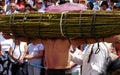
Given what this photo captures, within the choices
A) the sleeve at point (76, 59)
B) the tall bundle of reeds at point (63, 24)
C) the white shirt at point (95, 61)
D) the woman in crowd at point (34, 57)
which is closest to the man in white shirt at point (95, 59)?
the white shirt at point (95, 61)

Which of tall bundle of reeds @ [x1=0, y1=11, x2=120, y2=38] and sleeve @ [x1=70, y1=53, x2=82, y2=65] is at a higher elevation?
tall bundle of reeds @ [x1=0, y1=11, x2=120, y2=38]

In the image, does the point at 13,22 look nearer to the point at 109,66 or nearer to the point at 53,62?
the point at 53,62

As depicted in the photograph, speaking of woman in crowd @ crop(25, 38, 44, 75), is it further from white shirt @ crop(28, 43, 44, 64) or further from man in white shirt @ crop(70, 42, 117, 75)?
man in white shirt @ crop(70, 42, 117, 75)

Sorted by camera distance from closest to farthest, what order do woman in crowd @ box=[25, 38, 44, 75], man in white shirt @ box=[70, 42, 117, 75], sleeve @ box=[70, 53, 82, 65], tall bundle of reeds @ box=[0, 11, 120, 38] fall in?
tall bundle of reeds @ box=[0, 11, 120, 38], man in white shirt @ box=[70, 42, 117, 75], sleeve @ box=[70, 53, 82, 65], woman in crowd @ box=[25, 38, 44, 75]

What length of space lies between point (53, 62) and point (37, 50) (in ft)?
8.84

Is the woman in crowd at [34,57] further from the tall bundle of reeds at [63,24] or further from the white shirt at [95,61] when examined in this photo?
the tall bundle of reeds at [63,24]

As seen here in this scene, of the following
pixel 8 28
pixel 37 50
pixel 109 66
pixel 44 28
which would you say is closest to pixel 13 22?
pixel 8 28

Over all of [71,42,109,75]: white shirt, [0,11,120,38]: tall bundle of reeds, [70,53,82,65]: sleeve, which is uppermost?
[0,11,120,38]: tall bundle of reeds

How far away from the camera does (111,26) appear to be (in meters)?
3.96

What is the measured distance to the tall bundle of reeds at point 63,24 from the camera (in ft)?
13.1

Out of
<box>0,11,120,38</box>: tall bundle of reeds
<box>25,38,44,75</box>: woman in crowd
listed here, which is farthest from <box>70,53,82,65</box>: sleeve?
<box>25,38,44,75</box>: woman in crowd

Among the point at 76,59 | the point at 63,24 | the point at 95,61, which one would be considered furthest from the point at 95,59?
the point at 63,24

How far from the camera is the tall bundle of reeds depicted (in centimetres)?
399

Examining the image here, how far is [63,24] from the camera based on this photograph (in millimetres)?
4156
